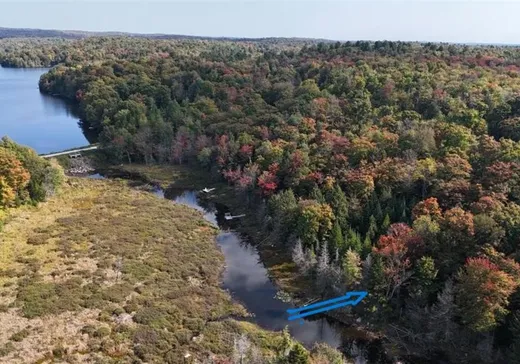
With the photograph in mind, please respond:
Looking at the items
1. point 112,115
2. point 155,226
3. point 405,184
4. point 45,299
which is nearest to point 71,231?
point 155,226

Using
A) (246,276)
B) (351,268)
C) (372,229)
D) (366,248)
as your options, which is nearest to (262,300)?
(246,276)

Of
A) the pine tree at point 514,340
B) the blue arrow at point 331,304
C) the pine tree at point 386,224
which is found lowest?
the blue arrow at point 331,304

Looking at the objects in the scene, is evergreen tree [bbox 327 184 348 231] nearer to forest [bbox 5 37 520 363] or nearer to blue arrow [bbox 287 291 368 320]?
forest [bbox 5 37 520 363]

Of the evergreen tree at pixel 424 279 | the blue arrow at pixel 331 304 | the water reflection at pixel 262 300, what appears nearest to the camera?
the evergreen tree at pixel 424 279

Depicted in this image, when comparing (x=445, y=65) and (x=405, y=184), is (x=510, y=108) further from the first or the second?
(x=445, y=65)

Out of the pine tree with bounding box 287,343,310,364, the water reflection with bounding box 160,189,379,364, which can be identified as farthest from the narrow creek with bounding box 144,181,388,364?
the pine tree with bounding box 287,343,310,364

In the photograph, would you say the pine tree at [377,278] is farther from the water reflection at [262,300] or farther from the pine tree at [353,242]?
the water reflection at [262,300]

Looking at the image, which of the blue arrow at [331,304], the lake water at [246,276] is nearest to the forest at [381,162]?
the blue arrow at [331,304]
